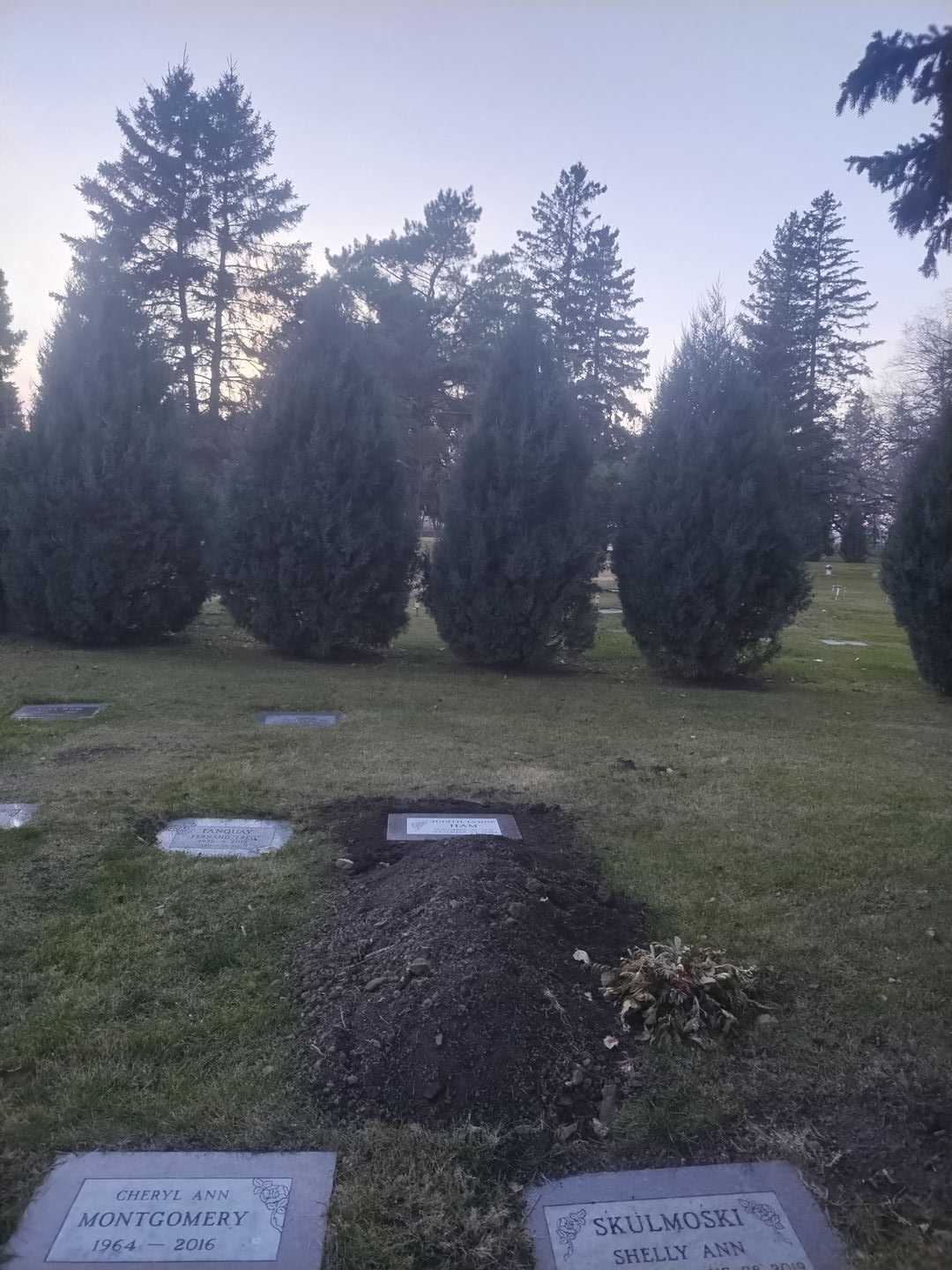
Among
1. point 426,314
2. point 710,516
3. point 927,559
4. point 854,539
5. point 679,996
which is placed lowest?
point 679,996

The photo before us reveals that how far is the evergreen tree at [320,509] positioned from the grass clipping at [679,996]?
7.74m

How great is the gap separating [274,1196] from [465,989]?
2.90ft

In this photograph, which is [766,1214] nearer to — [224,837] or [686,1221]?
[686,1221]

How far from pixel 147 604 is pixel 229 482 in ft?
6.29

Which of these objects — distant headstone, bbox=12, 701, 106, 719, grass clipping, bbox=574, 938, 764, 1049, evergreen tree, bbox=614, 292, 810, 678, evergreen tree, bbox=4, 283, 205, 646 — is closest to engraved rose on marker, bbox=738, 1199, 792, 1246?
grass clipping, bbox=574, 938, 764, 1049

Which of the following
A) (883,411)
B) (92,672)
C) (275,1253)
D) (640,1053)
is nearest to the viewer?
(275,1253)

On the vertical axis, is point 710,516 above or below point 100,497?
above

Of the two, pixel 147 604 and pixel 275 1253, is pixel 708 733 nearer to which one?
pixel 275 1253

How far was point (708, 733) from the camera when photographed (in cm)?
766

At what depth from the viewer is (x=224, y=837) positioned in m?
4.78

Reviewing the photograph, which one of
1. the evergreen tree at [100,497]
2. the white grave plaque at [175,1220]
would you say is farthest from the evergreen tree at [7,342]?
the white grave plaque at [175,1220]

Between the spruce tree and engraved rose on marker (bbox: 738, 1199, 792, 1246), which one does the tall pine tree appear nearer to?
the spruce tree

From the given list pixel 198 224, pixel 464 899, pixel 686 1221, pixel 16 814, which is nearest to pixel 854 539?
pixel 198 224

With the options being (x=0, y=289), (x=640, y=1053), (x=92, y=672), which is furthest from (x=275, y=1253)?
(x=0, y=289)
